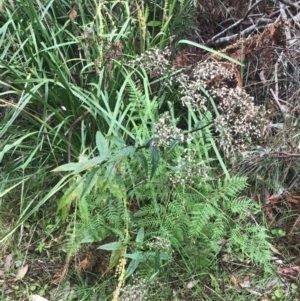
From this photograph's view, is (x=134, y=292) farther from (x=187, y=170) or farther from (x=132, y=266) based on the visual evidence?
(x=187, y=170)

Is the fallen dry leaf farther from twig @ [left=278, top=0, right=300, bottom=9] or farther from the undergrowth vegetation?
twig @ [left=278, top=0, right=300, bottom=9]

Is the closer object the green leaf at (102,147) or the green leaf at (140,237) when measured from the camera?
the green leaf at (102,147)

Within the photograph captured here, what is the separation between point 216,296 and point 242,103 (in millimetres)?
821

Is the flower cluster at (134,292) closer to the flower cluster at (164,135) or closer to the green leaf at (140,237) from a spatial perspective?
the green leaf at (140,237)

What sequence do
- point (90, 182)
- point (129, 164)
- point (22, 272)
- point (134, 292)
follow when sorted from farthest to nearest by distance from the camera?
point (22, 272) → point (129, 164) → point (134, 292) → point (90, 182)

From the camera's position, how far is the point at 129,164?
2.03m

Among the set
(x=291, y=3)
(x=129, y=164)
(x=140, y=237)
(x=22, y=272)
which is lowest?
(x=22, y=272)

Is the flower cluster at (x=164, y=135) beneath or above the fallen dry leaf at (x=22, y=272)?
above

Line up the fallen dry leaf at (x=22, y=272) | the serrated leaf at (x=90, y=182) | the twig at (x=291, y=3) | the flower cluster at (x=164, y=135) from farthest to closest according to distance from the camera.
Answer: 1. the twig at (x=291, y=3)
2. the fallen dry leaf at (x=22, y=272)
3. the flower cluster at (x=164, y=135)
4. the serrated leaf at (x=90, y=182)

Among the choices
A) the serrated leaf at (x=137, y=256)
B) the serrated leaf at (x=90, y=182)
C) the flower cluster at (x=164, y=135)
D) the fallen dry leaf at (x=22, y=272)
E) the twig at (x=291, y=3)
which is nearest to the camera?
the serrated leaf at (x=90, y=182)

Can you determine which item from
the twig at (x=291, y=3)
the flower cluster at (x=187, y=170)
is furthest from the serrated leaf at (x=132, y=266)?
the twig at (x=291, y=3)

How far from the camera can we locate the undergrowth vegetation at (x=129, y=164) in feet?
6.18

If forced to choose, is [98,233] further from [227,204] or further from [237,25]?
[237,25]

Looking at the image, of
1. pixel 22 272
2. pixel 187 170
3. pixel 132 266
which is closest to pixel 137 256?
pixel 132 266
